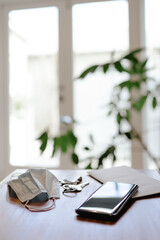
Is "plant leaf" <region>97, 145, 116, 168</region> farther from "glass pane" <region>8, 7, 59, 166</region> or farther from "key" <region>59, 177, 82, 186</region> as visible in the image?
"glass pane" <region>8, 7, 59, 166</region>

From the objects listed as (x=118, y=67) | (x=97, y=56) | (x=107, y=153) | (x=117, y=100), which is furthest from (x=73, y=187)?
(x=97, y=56)

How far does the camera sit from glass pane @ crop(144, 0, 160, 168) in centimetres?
240

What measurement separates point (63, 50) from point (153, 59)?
816mm

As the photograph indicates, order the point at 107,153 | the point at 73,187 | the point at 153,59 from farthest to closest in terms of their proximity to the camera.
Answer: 1. the point at 153,59
2. the point at 107,153
3. the point at 73,187

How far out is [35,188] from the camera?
2.54 ft

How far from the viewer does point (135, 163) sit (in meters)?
2.41

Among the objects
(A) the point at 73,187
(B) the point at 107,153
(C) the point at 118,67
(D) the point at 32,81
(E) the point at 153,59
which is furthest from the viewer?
(D) the point at 32,81

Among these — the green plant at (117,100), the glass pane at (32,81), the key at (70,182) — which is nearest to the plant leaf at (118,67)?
the green plant at (117,100)

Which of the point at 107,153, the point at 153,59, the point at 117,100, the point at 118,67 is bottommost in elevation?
the point at 107,153

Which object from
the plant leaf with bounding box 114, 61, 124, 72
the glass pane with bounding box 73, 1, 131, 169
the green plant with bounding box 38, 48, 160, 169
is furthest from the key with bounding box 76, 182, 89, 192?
the glass pane with bounding box 73, 1, 131, 169

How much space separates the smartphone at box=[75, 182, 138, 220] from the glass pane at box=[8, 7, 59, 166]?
1.82 meters

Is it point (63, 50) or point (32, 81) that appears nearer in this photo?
point (63, 50)

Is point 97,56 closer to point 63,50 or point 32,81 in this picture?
point 63,50

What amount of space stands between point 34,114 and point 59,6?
103 cm
